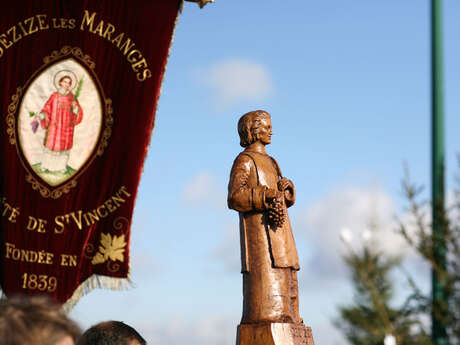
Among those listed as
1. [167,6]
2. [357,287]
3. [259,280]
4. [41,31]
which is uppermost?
[357,287]

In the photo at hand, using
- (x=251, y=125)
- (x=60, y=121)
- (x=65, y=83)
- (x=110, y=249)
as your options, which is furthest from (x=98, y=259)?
(x=251, y=125)

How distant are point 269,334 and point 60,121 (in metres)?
4.34

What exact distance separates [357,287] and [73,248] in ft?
69.3

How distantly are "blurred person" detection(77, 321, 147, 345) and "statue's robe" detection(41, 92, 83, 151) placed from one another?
19.1 ft

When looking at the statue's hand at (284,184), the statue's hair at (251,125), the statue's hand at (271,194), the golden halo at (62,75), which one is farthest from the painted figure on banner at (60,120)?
the statue's hand at (271,194)

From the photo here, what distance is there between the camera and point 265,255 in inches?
206

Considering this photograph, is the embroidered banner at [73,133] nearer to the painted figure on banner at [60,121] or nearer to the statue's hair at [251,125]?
the painted figure on banner at [60,121]

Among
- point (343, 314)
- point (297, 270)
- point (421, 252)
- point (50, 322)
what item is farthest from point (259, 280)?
point (343, 314)

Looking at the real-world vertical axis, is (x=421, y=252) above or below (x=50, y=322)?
above

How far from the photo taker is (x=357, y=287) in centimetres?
2784

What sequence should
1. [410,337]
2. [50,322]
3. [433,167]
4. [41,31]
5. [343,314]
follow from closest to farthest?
1. [50,322]
2. [433,167]
3. [410,337]
4. [41,31]
5. [343,314]

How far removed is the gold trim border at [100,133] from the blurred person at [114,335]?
5.60 metres

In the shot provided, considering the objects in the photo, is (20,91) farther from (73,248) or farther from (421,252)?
(421,252)

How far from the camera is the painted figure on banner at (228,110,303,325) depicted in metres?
5.14
